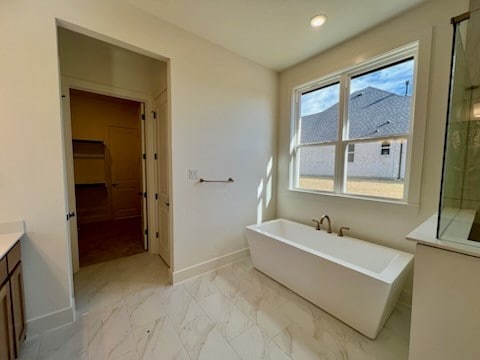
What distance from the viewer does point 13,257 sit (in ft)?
4.28

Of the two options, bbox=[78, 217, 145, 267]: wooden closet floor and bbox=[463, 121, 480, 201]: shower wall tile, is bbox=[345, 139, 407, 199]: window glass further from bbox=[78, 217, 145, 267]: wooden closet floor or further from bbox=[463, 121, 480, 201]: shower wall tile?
bbox=[78, 217, 145, 267]: wooden closet floor

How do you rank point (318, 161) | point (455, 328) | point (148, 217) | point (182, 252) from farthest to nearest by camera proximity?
point (148, 217) < point (318, 161) < point (182, 252) < point (455, 328)

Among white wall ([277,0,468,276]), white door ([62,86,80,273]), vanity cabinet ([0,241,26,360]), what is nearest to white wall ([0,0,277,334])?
vanity cabinet ([0,241,26,360])

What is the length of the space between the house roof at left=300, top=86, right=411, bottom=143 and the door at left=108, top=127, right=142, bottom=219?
13.6ft

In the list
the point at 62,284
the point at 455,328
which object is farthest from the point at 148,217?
the point at 455,328

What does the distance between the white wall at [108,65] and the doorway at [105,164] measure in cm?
144

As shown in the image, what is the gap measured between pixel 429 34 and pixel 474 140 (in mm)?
1006

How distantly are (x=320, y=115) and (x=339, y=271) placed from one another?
1995mm

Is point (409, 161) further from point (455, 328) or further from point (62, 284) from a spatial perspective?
point (62, 284)

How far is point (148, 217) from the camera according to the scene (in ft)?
9.89

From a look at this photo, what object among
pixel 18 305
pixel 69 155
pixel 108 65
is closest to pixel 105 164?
pixel 69 155

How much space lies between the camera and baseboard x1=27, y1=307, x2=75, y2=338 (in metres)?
1.53

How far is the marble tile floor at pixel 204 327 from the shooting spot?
142 centimetres

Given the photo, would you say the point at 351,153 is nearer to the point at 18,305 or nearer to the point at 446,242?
the point at 446,242
